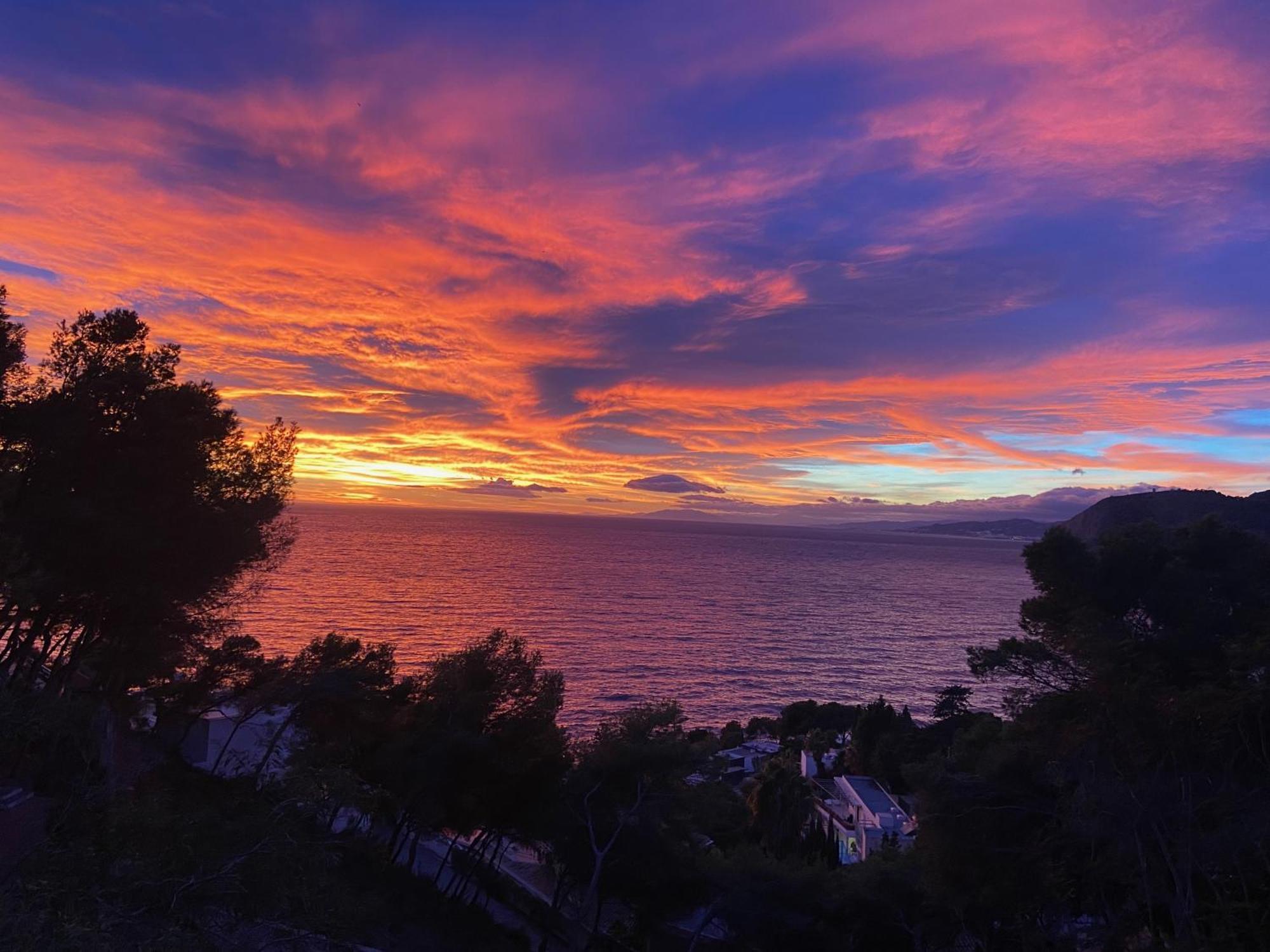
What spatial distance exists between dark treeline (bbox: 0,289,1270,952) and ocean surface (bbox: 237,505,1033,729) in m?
3.65

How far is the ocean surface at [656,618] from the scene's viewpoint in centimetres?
4791

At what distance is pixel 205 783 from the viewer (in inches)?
727

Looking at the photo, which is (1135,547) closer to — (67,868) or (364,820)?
(67,868)

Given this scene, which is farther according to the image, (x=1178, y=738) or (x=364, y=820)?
(x=364, y=820)

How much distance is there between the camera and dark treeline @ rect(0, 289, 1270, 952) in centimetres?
848

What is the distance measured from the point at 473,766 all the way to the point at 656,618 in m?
53.4

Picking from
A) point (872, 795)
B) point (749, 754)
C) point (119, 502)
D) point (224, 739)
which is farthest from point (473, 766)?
point (749, 754)

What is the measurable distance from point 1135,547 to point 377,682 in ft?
60.2

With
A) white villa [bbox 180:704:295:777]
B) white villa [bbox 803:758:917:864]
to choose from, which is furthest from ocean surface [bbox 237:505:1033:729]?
white villa [bbox 803:758:917:864]

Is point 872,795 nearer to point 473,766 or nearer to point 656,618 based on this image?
point 473,766

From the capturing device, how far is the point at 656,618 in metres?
69.7

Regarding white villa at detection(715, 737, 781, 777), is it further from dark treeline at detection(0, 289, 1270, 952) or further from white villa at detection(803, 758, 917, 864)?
dark treeline at detection(0, 289, 1270, 952)

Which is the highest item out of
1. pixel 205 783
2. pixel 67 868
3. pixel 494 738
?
pixel 67 868

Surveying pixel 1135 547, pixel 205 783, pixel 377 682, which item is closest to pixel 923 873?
pixel 1135 547
